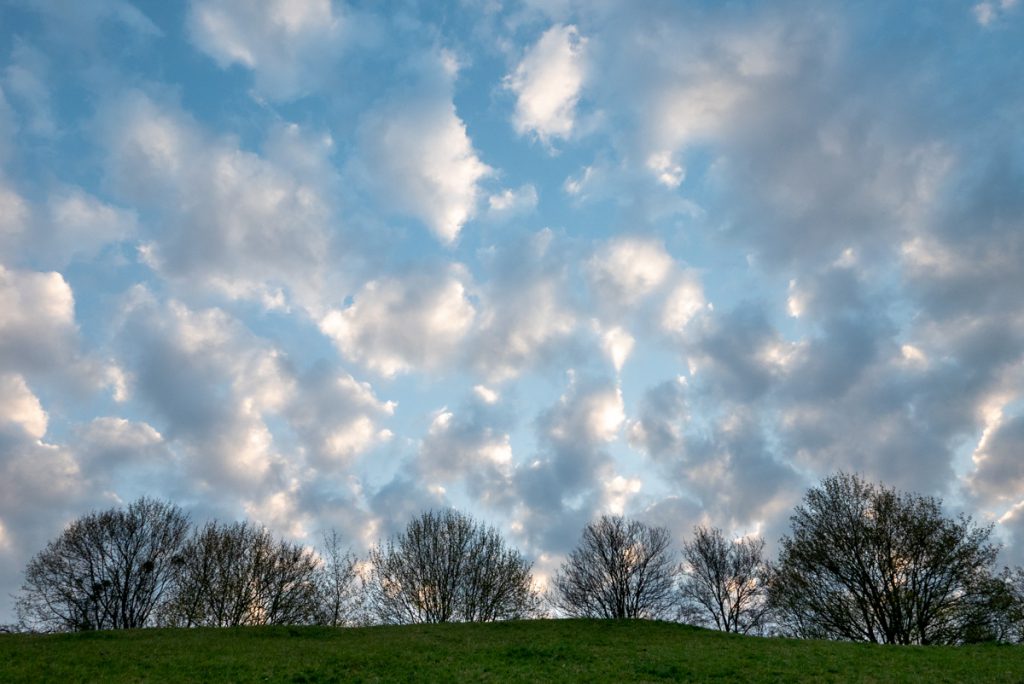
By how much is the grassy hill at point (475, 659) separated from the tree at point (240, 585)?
24957mm

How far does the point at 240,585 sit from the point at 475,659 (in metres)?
43.2

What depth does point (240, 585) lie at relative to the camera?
61781 millimetres

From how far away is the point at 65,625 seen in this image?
2263 inches

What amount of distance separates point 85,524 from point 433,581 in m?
34.6

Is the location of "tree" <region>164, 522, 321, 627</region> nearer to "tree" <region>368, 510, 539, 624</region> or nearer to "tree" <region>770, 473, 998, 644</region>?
"tree" <region>368, 510, 539, 624</region>

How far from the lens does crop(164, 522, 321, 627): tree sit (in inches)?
2389

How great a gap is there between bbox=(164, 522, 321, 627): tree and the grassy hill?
2496cm

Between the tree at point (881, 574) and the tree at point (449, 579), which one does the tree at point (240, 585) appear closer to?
the tree at point (449, 579)

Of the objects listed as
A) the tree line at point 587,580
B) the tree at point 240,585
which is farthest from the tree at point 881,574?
the tree at point 240,585

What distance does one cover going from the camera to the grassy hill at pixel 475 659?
2420 centimetres

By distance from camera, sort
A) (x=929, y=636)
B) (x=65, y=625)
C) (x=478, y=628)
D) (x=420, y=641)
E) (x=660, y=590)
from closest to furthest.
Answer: (x=420, y=641) < (x=478, y=628) < (x=929, y=636) < (x=65, y=625) < (x=660, y=590)

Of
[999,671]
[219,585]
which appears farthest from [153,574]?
[999,671]

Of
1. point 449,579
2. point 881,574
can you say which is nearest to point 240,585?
point 449,579

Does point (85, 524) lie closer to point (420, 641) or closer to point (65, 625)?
point (65, 625)
